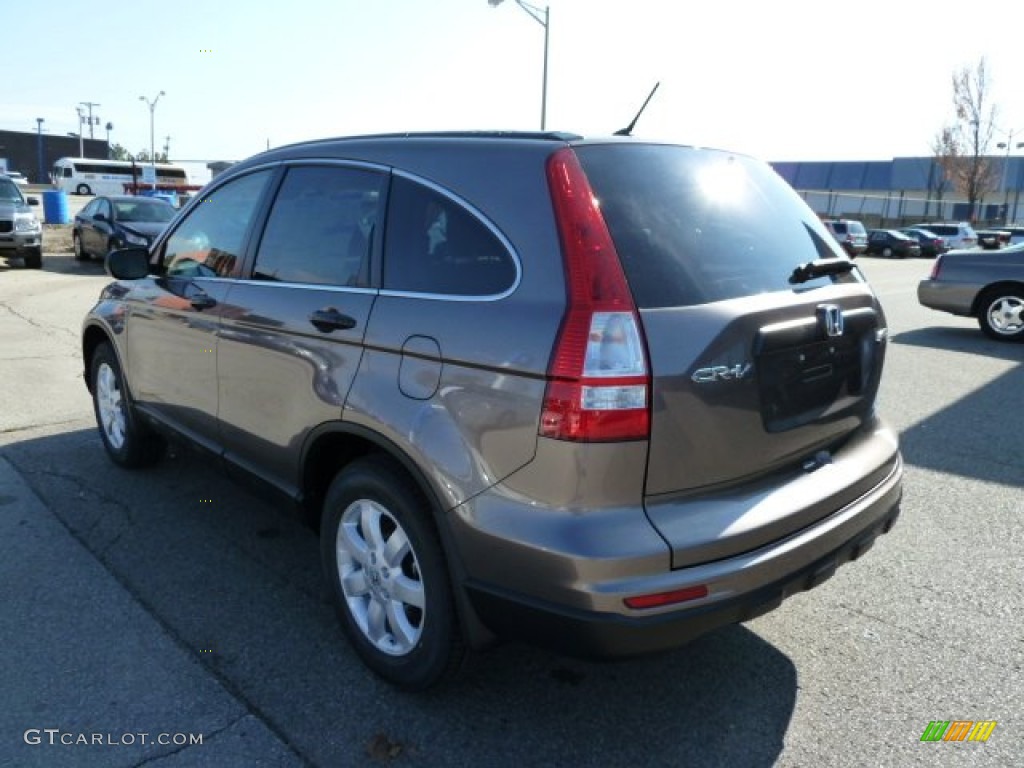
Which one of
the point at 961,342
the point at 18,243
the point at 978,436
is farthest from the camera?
the point at 18,243

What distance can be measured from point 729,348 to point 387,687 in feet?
5.46

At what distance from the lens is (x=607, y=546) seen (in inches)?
83.7

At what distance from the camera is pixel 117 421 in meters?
4.91

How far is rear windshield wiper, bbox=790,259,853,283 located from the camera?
272 centimetres

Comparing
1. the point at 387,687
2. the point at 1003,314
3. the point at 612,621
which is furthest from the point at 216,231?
the point at 1003,314

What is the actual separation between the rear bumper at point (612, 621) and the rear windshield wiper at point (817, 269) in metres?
0.96

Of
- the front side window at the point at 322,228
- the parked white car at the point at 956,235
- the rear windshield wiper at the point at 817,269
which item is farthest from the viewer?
the parked white car at the point at 956,235

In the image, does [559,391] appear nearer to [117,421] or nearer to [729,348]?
[729,348]

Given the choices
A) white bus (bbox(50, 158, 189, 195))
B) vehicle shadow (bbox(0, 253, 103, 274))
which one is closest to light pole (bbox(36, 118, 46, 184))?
white bus (bbox(50, 158, 189, 195))

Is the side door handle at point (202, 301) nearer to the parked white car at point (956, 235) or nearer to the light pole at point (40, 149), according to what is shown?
the parked white car at point (956, 235)

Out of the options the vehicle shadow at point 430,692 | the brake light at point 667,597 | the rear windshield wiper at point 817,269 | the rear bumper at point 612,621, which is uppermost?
the rear windshield wiper at point 817,269

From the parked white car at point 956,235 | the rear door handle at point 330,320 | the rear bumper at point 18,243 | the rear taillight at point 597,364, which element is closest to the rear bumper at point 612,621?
the rear taillight at point 597,364

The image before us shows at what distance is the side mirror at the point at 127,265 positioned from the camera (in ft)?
14.3

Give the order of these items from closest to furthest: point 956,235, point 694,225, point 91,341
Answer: point 694,225 < point 91,341 < point 956,235
